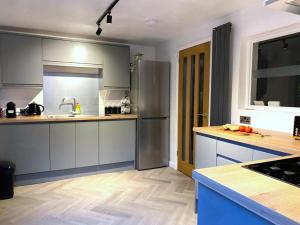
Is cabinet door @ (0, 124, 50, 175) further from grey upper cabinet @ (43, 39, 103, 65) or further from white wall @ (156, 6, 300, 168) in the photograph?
white wall @ (156, 6, 300, 168)

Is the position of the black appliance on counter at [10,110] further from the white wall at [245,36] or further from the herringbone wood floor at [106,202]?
the white wall at [245,36]

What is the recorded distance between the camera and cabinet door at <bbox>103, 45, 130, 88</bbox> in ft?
13.4

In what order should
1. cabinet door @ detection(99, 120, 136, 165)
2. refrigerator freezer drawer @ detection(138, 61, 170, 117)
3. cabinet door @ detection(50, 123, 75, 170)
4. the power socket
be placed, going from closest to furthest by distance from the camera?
the power socket
cabinet door @ detection(50, 123, 75, 170)
cabinet door @ detection(99, 120, 136, 165)
refrigerator freezer drawer @ detection(138, 61, 170, 117)

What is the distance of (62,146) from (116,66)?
5.29ft

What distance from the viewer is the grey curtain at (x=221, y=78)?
2.86 metres

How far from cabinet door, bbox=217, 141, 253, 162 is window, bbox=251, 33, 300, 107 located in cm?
79

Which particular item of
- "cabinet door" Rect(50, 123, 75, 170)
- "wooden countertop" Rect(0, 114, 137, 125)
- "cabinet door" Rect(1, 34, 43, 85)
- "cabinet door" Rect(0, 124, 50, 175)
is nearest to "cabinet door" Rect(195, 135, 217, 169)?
"wooden countertop" Rect(0, 114, 137, 125)

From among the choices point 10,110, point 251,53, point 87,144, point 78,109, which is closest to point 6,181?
point 10,110

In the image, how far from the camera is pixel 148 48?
4.77 meters

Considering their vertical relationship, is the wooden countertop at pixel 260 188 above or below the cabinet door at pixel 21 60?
below

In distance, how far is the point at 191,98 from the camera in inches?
145

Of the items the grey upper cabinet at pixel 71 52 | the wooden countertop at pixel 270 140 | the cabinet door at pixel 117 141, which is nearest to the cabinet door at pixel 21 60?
the grey upper cabinet at pixel 71 52

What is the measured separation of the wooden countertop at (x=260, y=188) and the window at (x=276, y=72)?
5.60 feet

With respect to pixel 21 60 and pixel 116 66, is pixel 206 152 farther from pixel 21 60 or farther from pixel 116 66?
pixel 21 60
